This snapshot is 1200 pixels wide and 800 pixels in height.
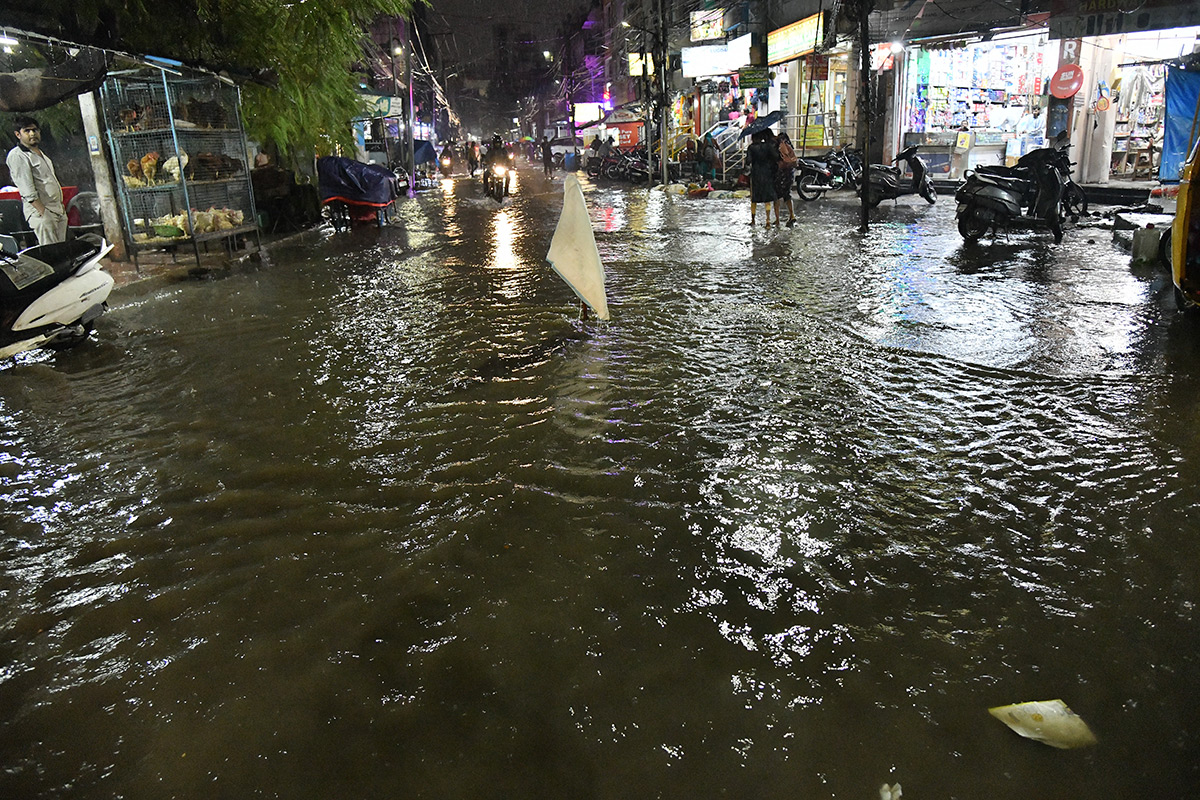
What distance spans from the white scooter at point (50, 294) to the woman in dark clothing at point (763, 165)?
32.7ft

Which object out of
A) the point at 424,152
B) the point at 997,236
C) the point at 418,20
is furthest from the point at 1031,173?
the point at 418,20

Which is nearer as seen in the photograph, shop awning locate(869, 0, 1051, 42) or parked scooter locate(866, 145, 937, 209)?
parked scooter locate(866, 145, 937, 209)

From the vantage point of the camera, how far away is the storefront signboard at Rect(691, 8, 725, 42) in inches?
1155

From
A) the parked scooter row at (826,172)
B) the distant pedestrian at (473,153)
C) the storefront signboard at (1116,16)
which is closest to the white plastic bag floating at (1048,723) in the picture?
the storefront signboard at (1116,16)

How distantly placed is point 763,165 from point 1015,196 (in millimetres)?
4151

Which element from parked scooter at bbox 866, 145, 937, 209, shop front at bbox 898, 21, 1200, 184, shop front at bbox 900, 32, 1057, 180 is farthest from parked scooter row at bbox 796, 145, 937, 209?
shop front at bbox 898, 21, 1200, 184

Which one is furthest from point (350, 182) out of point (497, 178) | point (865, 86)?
point (865, 86)

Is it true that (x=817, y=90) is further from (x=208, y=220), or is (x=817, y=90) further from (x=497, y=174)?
(x=208, y=220)

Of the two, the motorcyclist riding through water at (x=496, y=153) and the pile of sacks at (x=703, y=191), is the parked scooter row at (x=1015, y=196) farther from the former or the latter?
the motorcyclist riding through water at (x=496, y=153)

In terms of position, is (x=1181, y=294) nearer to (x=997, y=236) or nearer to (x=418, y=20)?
(x=997, y=236)

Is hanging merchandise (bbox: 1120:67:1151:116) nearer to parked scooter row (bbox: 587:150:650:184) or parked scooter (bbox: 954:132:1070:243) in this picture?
parked scooter (bbox: 954:132:1070:243)

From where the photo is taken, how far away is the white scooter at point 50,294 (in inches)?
261

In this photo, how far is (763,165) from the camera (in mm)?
13578

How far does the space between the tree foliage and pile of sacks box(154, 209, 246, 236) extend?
7.20 feet
